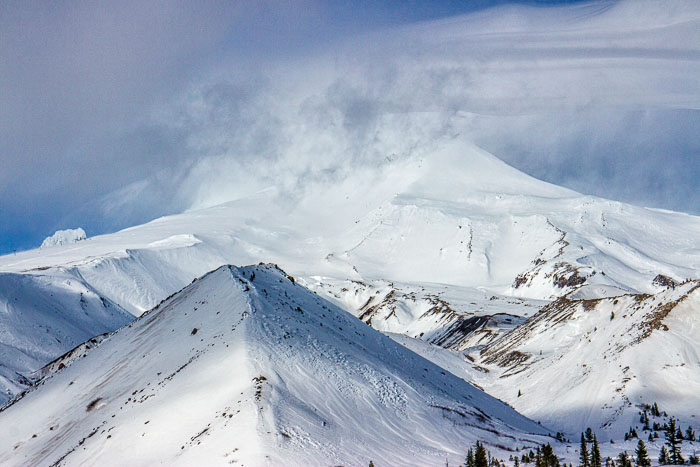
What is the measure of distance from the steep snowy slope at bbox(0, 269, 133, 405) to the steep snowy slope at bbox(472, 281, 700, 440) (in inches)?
2865

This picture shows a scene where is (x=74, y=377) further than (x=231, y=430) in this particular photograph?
Yes

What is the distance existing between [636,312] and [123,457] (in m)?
72.1

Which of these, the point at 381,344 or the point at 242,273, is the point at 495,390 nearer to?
the point at 381,344

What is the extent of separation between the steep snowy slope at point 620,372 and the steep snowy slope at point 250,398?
14346mm

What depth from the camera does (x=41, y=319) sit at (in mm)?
129750

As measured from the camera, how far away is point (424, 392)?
45.6 metres

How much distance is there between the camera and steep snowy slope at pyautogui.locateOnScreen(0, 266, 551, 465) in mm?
31594

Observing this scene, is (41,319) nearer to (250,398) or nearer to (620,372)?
(620,372)

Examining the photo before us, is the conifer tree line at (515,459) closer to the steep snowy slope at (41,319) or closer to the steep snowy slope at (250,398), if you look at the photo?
the steep snowy slope at (250,398)

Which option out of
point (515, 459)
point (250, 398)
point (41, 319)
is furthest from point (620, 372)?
point (41, 319)

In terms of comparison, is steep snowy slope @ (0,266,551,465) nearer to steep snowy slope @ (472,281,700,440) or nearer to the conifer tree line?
the conifer tree line

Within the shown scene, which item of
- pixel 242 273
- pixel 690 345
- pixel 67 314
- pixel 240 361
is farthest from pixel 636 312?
pixel 67 314

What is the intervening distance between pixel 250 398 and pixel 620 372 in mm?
52202

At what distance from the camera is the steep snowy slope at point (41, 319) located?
351 ft
